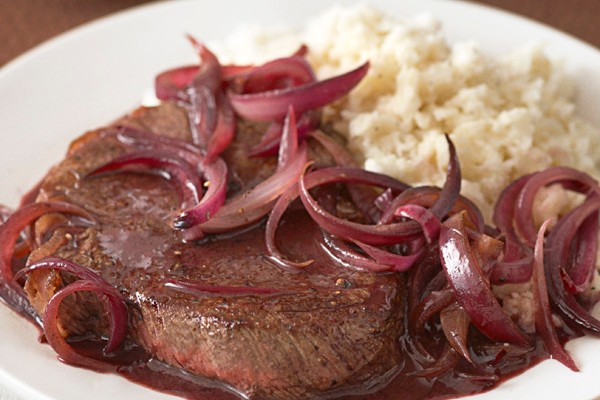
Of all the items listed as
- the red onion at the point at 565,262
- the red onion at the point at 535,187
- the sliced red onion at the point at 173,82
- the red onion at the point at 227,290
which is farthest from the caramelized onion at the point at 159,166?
the red onion at the point at 565,262

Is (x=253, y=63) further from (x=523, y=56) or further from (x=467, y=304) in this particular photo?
(x=467, y=304)

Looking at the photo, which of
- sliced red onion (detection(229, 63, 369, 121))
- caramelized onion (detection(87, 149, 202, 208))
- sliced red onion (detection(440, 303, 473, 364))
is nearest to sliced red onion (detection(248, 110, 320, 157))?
sliced red onion (detection(229, 63, 369, 121))

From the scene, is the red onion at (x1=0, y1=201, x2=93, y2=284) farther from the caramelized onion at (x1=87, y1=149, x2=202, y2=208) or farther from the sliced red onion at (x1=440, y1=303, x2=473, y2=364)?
the sliced red onion at (x1=440, y1=303, x2=473, y2=364)

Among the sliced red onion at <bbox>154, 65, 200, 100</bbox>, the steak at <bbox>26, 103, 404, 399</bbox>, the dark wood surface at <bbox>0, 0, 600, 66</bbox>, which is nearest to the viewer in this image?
the steak at <bbox>26, 103, 404, 399</bbox>

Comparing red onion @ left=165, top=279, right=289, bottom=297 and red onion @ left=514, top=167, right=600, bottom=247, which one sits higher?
red onion @ left=165, top=279, right=289, bottom=297

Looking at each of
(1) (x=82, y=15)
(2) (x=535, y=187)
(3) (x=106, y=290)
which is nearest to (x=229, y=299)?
(3) (x=106, y=290)

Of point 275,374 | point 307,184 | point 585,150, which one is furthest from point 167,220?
point 585,150
